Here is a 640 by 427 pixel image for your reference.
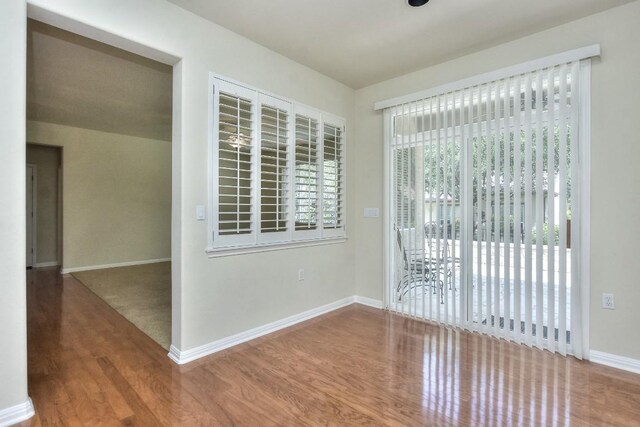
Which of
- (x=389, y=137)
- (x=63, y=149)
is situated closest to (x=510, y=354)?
(x=389, y=137)

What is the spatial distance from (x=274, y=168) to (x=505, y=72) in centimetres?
228

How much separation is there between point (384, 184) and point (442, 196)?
0.73m

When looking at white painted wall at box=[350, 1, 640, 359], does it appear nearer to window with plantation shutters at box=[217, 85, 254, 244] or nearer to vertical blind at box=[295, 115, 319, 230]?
vertical blind at box=[295, 115, 319, 230]

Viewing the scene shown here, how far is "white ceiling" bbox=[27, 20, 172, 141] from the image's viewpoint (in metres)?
2.95

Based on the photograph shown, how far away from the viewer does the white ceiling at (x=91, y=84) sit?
2.95m

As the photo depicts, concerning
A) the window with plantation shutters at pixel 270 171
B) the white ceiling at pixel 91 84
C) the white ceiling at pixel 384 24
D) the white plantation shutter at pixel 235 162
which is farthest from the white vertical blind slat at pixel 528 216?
the white ceiling at pixel 91 84

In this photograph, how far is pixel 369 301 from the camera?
4062 millimetres

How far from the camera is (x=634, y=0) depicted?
2.39 metres

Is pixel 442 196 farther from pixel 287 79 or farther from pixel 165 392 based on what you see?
pixel 165 392

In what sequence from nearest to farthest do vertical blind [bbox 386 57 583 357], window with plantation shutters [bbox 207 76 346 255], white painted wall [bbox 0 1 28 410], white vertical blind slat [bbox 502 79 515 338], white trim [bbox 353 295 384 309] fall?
1. white painted wall [bbox 0 1 28 410]
2. vertical blind [bbox 386 57 583 357]
3. window with plantation shutters [bbox 207 76 346 255]
4. white vertical blind slat [bbox 502 79 515 338]
5. white trim [bbox 353 295 384 309]

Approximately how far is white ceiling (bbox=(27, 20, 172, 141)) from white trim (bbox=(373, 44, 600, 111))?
2.60 meters

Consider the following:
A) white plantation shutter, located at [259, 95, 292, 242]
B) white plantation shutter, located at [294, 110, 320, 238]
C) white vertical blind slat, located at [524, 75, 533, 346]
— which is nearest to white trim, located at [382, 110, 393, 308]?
white plantation shutter, located at [294, 110, 320, 238]

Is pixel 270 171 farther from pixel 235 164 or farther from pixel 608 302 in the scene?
pixel 608 302

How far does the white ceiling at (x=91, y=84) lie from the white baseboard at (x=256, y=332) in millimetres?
2744
